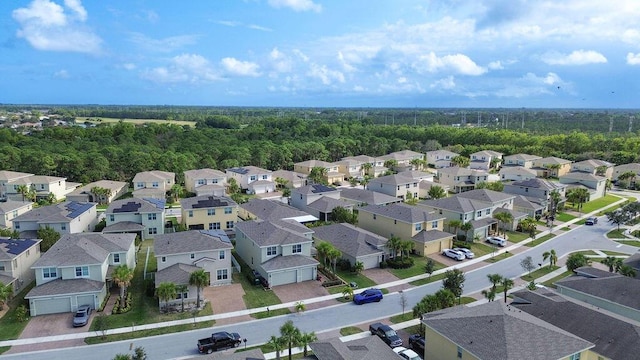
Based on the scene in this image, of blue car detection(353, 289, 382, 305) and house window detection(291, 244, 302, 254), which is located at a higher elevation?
house window detection(291, 244, 302, 254)

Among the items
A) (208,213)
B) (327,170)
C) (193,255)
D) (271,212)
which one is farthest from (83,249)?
(327,170)

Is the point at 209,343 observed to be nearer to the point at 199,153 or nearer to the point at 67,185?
the point at 67,185

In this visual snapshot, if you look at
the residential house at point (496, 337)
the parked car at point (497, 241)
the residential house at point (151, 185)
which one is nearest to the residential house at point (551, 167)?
the parked car at point (497, 241)

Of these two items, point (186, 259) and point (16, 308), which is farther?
point (186, 259)

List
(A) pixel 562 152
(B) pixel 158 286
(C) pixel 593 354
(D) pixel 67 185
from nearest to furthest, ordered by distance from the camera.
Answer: (C) pixel 593 354, (B) pixel 158 286, (D) pixel 67 185, (A) pixel 562 152

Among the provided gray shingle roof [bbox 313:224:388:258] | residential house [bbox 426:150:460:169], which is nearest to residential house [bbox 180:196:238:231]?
gray shingle roof [bbox 313:224:388:258]

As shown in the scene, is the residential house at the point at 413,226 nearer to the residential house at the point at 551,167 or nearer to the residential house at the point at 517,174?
the residential house at the point at 517,174

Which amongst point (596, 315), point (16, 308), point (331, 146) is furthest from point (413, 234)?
point (331, 146)

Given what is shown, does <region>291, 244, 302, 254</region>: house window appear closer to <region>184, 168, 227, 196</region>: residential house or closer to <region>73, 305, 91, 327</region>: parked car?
<region>73, 305, 91, 327</region>: parked car
